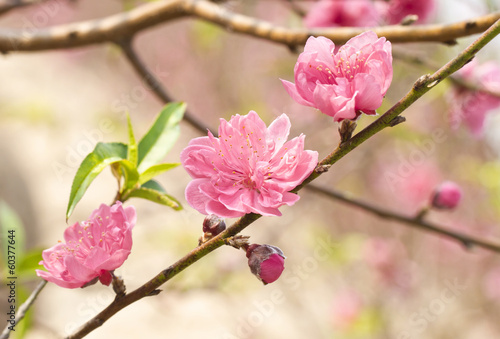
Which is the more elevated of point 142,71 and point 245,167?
point 245,167

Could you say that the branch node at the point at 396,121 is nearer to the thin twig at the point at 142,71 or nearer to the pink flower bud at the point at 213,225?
the pink flower bud at the point at 213,225

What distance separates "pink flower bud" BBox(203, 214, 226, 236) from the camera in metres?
0.55

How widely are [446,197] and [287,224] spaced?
147 cm

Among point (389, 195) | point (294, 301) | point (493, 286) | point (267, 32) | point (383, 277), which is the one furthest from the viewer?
point (389, 195)

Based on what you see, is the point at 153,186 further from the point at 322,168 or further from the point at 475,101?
the point at 475,101

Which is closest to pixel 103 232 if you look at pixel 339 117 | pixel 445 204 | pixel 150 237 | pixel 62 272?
pixel 62 272

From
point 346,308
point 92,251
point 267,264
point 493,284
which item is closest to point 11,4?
point 92,251

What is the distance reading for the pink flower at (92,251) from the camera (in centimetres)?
53

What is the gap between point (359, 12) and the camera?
4.46ft

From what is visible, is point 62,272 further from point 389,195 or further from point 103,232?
point 389,195

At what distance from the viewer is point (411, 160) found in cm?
280

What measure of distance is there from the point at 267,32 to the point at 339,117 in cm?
54

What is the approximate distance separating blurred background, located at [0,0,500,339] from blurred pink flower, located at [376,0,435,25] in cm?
74

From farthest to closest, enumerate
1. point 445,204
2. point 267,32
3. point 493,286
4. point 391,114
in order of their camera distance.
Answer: point 493,286 < point 445,204 < point 267,32 < point 391,114
